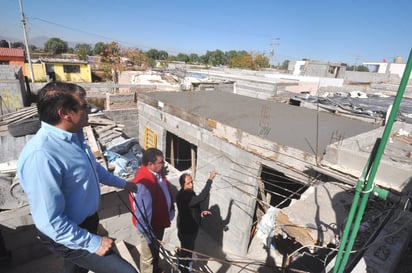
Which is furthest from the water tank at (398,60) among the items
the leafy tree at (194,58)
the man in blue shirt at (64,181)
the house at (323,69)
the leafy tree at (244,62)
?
the leafy tree at (194,58)

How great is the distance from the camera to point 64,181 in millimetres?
1750

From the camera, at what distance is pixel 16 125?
628cm

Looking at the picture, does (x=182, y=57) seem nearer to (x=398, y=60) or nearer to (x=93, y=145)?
(x=398, y=60)

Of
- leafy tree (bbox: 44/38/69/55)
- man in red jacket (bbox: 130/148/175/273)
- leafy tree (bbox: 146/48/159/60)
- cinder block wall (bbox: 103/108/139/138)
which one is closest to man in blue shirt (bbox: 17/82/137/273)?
man in red jacket (bbox: 130/148/175/273)

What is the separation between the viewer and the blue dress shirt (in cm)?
158

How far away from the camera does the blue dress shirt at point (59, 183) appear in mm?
1581

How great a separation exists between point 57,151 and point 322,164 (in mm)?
4403

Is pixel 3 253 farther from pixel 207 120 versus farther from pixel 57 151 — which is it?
pixel 207 120

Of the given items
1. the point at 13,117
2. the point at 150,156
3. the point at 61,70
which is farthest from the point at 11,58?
the point at 150,156

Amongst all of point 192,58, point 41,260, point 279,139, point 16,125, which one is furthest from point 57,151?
point 192,58

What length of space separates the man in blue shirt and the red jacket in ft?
3.45

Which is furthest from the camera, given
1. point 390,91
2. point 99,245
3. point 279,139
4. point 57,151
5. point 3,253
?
point 390,91

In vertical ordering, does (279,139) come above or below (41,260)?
above

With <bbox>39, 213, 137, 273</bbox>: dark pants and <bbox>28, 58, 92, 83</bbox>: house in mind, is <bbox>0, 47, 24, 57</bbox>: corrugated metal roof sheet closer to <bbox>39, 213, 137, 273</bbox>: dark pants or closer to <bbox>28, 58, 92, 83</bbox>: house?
<bbox>28, 58, 92, 83</bbox>: house
